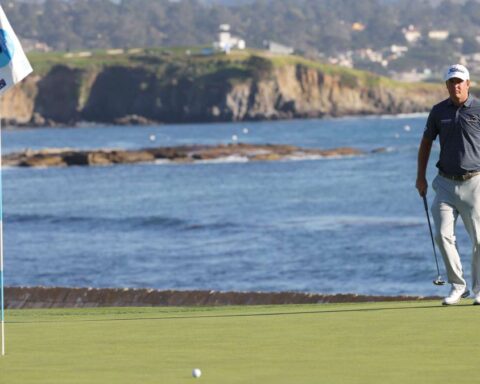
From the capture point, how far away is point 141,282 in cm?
3378

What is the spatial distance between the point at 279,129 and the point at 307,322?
164353 millimetres

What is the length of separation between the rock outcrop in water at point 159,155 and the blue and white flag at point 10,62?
8901cm

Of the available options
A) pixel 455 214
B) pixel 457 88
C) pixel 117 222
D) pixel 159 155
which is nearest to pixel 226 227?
pixel 117 222

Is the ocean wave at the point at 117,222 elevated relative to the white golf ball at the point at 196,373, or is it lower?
lower

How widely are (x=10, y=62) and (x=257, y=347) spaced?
279cm

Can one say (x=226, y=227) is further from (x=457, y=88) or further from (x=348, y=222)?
(x=457, y=88)

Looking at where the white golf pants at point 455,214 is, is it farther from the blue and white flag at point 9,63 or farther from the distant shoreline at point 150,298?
the distant shoreline at point 150,298

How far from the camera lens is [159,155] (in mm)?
101875

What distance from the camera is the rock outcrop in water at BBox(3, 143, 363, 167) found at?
99250 millimetres

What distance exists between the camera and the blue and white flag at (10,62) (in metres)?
9.84

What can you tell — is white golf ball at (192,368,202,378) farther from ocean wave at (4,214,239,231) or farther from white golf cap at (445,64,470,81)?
ocean wave at (4,214,239,231)

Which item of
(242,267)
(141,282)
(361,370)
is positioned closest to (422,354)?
(361,370)

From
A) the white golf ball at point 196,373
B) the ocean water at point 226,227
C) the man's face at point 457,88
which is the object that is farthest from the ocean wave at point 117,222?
the white golf ball at point 196,373


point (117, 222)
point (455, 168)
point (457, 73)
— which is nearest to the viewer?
point (457, 73)
